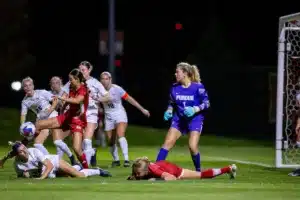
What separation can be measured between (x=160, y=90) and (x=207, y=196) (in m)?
28.5

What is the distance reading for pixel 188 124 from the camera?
2019 centimetres

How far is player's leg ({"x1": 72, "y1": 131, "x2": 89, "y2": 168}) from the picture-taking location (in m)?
20.6

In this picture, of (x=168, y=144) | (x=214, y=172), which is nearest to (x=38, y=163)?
(x=168, y=144)

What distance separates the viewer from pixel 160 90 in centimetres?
4406

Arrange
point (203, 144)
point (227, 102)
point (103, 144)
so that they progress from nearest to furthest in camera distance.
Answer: point (103, 144), point (203, 144), point (227, 102)

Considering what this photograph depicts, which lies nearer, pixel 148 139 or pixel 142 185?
pixel 142 185

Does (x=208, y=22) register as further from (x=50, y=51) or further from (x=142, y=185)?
(x=142, y=185)

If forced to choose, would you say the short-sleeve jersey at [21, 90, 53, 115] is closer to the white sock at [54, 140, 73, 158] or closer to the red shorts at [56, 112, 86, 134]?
the white sock at [54, 140, 73, 158]

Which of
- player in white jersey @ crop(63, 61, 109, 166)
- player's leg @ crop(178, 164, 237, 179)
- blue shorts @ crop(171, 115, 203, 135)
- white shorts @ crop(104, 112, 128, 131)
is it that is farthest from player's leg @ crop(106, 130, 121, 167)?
player's leg @ crop(178, 164, 237, 179)

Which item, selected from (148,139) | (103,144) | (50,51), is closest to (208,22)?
(50,51)

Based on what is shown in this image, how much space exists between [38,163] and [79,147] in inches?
89.9

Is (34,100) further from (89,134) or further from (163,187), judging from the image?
(163,187)

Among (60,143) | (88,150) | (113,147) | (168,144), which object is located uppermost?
(168,144)

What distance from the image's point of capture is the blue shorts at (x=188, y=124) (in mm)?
20141
